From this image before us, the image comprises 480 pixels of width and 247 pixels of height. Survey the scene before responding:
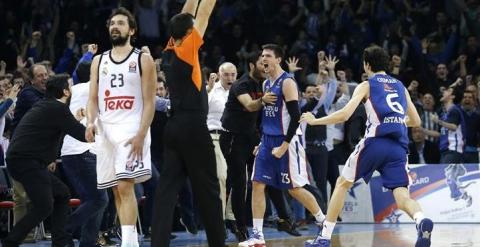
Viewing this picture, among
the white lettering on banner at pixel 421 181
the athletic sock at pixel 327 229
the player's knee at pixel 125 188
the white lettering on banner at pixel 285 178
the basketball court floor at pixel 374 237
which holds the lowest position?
the basketball court floor at pixel 374 237

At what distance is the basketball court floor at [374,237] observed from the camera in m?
12.6

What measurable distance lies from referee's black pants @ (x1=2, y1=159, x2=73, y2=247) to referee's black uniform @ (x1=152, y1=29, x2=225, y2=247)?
7.95 feet

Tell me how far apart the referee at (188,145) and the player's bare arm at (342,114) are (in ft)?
5.91

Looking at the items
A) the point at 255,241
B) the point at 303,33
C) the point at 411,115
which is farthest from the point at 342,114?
the point at 303,33

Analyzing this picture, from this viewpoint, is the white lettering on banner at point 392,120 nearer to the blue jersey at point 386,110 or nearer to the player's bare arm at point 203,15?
the blue jersey at point 386,110

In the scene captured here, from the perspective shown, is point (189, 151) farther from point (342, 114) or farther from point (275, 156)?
point (275, 156)

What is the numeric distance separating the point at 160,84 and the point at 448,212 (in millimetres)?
6107

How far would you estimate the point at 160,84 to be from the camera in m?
14.0

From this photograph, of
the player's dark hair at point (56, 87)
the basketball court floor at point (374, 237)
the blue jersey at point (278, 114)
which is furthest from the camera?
the basketball court floor at point (374, 237)

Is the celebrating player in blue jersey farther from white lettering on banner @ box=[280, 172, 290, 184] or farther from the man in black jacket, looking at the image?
the man in black jacket

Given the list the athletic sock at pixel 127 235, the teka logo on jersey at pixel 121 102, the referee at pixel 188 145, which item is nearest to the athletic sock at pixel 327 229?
the referee at pixel 188 145

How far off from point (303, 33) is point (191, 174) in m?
14.2

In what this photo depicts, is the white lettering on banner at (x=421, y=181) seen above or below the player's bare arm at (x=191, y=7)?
below

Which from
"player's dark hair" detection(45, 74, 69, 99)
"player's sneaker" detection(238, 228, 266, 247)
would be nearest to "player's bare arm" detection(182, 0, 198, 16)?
"player's dark hair" detection(45, 74, 69, 99)
